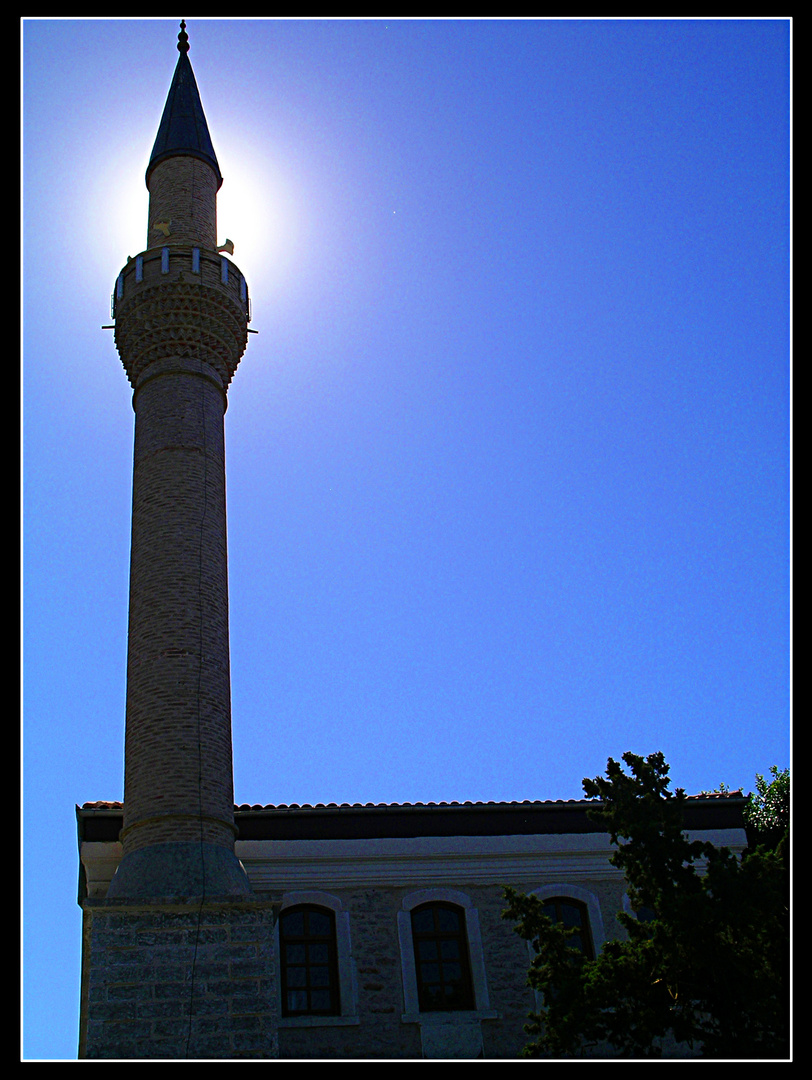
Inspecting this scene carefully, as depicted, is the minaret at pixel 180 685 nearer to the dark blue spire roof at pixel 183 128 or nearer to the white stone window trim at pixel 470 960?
the dark blue spire roof at pixel 183 128

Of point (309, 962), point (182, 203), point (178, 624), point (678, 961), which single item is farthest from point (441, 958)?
point (182, 203)

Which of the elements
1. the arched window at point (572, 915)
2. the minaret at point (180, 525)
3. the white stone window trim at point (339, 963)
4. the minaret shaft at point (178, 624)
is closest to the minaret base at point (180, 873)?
the minaret at point (180, 525)

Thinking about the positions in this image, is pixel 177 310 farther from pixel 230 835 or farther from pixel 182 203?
pixel 230 835

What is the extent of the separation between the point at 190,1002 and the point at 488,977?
584 cm

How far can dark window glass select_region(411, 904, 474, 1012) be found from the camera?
15.1 m

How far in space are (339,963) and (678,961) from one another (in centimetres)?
553

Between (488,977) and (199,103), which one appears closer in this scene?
(488,977)

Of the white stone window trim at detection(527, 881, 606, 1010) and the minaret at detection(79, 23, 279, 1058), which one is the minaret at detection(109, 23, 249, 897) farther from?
the white stone window trim at detection(527, 881, 606, 1010)

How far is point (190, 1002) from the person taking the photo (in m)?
10.7

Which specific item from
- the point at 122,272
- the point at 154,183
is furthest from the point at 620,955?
the point at 154,183

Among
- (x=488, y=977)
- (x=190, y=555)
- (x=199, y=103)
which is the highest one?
(x=199, y=103)

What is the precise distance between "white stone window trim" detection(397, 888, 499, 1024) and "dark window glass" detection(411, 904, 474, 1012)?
0.34 ft

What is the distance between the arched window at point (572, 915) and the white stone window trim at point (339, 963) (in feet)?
9.77

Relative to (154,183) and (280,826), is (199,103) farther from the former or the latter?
(280,826)
